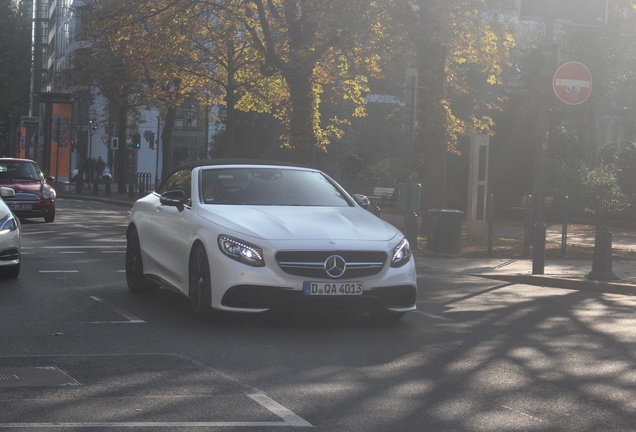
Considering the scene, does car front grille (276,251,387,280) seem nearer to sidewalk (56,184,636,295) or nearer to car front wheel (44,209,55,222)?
sidewalk (56,184,636,295)

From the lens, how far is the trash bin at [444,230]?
2142 cm

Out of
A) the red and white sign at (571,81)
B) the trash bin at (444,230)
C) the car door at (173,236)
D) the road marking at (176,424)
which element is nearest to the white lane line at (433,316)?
the car door at (173,236)

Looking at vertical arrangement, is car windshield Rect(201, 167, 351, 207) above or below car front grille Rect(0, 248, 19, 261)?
above

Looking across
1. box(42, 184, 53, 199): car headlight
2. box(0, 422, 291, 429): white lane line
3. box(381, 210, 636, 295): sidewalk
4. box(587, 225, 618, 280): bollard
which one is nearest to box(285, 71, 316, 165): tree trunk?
box(42, 184, 53, 199): car headlight

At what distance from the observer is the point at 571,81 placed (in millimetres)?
17125

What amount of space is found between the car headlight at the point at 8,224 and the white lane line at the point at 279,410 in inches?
318

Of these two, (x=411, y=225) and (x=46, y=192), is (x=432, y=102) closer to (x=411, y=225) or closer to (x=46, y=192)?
(x=411, y=225)

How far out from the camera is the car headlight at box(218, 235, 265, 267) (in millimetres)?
9992

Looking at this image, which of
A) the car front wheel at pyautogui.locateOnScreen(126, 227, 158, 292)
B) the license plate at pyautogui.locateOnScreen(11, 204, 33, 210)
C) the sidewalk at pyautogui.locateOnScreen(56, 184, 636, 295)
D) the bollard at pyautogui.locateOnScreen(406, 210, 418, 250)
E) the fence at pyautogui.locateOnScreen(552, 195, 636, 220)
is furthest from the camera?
the fence at pyautogui.locateOnScreen(552, 195, 636, 220)

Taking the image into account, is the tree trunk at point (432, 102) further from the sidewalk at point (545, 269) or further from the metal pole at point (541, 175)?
the metal pole at point (541, 175)

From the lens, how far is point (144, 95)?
4541 cm

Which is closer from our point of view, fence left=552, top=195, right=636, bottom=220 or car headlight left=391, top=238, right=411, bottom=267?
car headlight left=391, top=238, right=411, bottom=267

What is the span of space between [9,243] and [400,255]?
19.7 feet

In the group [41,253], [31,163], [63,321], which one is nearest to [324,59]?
[31,163]
